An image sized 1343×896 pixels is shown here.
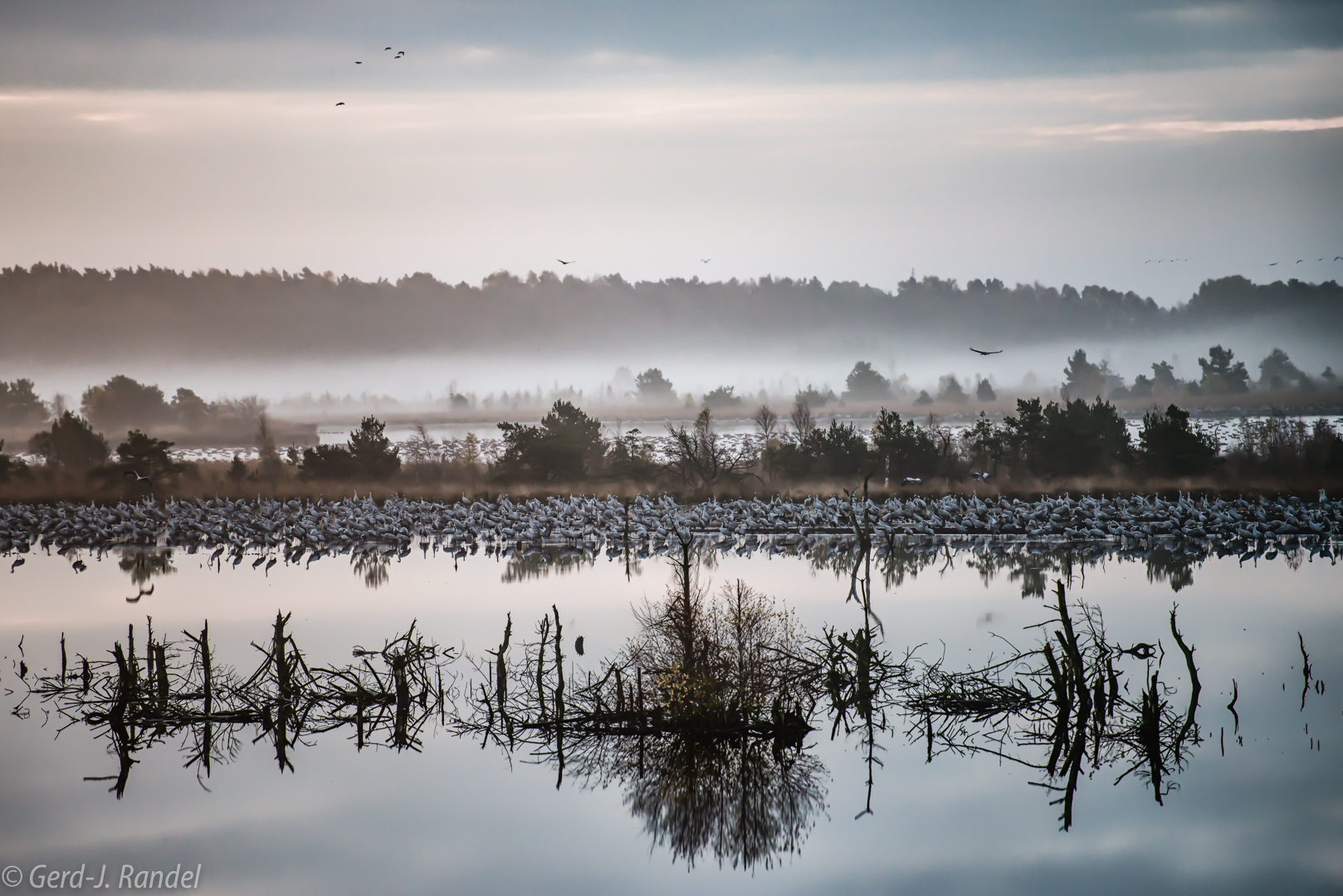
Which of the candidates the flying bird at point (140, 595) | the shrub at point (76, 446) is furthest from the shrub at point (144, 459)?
the flying bird at point (140, 595)

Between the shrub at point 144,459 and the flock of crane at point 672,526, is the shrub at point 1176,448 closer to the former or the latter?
the flock of crane at point 672,526

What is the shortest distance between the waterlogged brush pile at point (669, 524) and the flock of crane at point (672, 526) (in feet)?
0.17

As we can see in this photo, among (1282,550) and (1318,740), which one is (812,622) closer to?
(1318,740)

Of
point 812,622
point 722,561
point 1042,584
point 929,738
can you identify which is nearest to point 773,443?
point 722,561

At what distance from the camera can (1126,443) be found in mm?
45469

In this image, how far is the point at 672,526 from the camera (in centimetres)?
3584

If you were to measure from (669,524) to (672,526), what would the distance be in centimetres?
22

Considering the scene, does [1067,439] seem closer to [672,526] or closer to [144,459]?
[672,526]

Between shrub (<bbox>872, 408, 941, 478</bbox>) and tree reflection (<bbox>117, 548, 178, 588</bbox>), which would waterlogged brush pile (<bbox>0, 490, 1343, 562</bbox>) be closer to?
tree reflection (<bbox>117, 548, 178, 588</bbox>)

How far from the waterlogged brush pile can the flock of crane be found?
5 centimetres

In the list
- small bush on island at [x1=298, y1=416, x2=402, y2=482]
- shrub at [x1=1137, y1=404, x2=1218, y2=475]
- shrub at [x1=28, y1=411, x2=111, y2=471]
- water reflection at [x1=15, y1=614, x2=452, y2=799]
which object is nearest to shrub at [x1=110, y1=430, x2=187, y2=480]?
small bush on island at [x1=298, y1=416, x2=402, y2=482]

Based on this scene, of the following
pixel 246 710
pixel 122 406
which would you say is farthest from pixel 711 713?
pixel 122 406

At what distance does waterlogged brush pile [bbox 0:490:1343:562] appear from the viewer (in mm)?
33781

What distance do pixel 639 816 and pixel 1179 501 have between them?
26.8 m
